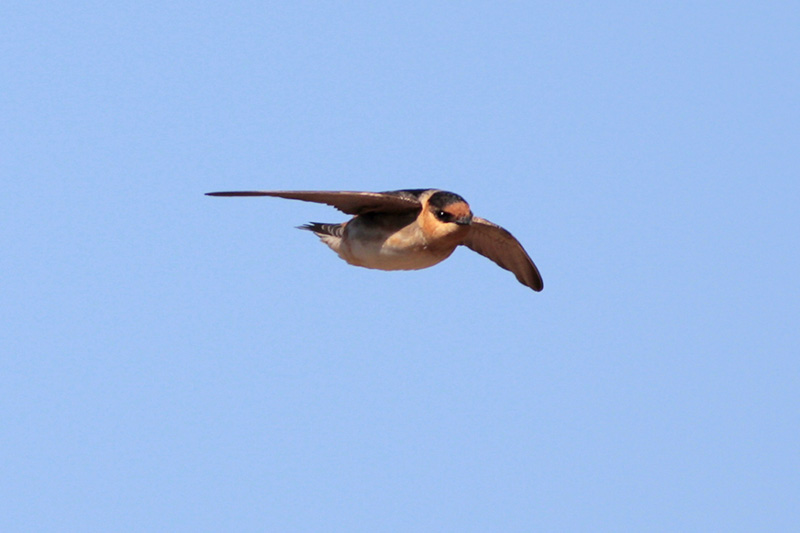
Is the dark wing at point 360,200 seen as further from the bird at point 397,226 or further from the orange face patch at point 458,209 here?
the orange face patch at point 458,209

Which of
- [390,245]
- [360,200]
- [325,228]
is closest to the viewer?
[360,200]

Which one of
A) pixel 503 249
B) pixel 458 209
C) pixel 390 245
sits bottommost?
pixel 390 245

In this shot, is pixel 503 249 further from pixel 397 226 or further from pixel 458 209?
pixel 458 209

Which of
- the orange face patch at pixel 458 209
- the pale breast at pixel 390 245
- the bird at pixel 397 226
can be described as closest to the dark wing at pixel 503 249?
the bird at pixel 397 226

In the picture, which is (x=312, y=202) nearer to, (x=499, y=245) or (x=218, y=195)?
(x=218, y=195)

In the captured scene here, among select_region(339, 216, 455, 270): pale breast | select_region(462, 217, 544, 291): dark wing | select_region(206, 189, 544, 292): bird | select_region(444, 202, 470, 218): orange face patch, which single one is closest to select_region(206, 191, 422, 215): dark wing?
select_region(206, 189, 544, 292): bird

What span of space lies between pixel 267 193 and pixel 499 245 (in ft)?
17.1

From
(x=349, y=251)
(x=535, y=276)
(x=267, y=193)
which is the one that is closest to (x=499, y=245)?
(x=535, y=276)

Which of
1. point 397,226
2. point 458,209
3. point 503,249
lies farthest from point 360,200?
point 503,249

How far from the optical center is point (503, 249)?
21.4 metres

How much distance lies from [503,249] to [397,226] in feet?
9.49

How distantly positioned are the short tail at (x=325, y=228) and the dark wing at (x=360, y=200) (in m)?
0.87

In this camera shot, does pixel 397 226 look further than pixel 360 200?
Yes

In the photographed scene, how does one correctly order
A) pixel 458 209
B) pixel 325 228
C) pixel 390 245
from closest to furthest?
pixel 458 209 < pixel 390 245 < pixel 325 228
